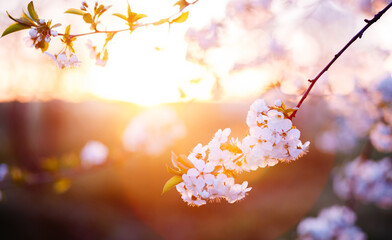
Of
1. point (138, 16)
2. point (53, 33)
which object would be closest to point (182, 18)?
point (138, 16)

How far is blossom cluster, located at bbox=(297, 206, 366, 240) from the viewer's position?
4375 mm

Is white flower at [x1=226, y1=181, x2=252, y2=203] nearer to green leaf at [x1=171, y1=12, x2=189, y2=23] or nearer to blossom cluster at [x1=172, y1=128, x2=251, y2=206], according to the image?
blossom cluster at [x1=172, y1=128, x2=251, y2=206]

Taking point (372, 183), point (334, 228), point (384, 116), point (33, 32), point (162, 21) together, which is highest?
point (384, 116)

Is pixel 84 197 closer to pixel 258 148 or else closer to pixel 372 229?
pixel 372 229

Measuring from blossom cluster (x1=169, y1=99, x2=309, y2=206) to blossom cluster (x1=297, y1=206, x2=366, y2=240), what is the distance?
3635 millimetres

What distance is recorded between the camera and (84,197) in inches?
340

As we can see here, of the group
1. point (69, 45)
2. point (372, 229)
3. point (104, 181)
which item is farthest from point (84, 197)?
point (69, 45)

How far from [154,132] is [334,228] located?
299cm

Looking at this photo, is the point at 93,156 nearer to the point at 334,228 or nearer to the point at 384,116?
the point at 334,228

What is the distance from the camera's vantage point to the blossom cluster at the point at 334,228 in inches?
172

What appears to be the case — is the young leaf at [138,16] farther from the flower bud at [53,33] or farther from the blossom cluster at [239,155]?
the blossom cluster at [239,155]

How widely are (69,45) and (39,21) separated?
5.3 inches

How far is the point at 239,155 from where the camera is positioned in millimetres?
1234

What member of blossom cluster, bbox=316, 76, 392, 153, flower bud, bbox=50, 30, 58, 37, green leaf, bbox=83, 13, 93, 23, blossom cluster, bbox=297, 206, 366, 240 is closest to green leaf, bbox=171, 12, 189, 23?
green leaf, bbox=83, 13, 93, 23
